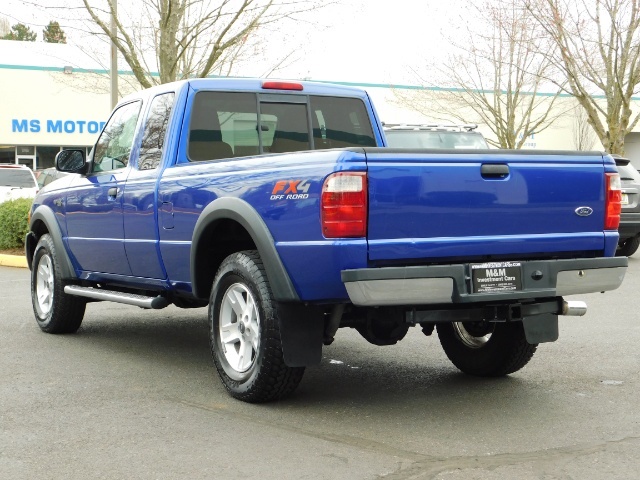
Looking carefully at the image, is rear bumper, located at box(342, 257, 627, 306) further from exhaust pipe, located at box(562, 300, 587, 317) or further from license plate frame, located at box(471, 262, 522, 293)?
exhaust pipe, located at box(562, 300, 587, 317)

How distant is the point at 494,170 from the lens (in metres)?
5.46

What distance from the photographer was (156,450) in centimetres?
489

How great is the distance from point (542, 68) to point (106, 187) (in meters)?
20.4

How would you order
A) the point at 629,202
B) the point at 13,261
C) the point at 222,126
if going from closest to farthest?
the point at 222,126, the point at 629,202, the point at 13,261

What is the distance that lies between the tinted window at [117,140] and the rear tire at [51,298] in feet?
3.02

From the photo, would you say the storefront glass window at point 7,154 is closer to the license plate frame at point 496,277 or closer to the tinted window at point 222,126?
the tinted window at point 222,126

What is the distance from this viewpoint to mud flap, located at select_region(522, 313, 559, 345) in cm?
589

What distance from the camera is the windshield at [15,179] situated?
23.4 meters

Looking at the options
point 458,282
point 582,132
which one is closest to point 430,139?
point 458,282

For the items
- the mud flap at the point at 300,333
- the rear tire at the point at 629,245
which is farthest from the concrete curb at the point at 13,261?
the mud flap at the point at 300,333

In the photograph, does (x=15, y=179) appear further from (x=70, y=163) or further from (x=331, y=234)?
(x=331, y=234)

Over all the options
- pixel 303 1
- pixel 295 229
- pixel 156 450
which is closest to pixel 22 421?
pixel 156 450

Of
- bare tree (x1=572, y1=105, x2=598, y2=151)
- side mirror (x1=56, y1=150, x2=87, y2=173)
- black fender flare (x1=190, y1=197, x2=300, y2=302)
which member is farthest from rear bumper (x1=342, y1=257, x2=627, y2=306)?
bare tree (x1=572, y1=105, x2=598, y2=151)

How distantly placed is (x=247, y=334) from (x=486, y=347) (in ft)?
5.76
